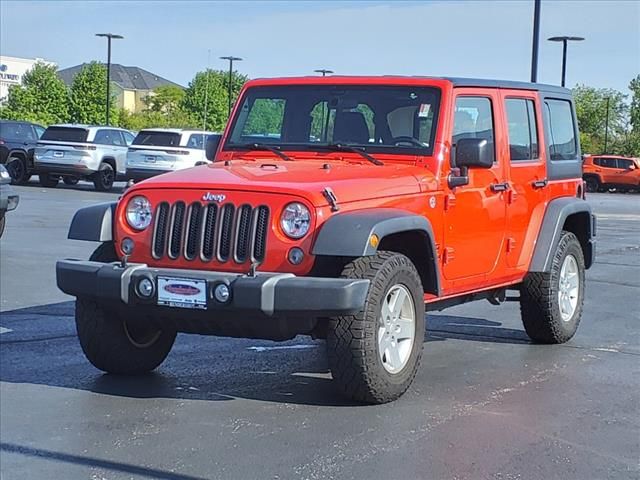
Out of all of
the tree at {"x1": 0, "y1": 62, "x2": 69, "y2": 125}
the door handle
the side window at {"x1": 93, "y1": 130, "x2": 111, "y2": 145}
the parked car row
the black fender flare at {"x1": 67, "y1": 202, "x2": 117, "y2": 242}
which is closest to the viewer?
the black fender flare at {"x1": 67, "y1": 202, "x2": 117, "y2": 242}

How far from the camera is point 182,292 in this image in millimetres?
5887

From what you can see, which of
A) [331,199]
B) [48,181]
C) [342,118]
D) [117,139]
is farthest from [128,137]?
[331,199]

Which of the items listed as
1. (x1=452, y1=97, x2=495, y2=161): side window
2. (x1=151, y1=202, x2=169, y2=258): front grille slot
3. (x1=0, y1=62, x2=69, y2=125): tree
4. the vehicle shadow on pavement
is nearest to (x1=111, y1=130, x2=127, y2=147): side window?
Result: the vehicle shadow on pavement

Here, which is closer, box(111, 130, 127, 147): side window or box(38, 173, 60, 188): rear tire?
box(111, 130, 127, 147): side window

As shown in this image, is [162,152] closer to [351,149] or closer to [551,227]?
[551,227]

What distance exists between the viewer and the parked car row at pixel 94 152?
26.0 meters

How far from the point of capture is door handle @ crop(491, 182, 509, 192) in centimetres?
746

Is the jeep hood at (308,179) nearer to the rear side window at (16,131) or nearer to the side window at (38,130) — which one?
the rear side window at (16,131)

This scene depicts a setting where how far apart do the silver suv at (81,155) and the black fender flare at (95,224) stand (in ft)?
70.2

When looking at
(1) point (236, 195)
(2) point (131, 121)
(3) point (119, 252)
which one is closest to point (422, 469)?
(1) point (236, 195)

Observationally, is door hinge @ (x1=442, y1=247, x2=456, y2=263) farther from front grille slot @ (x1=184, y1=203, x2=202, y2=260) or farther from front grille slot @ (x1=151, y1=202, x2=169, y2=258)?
front grille slot @ (x1=151, y1=202, x2=169, y2=258)

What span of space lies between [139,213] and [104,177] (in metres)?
22.2

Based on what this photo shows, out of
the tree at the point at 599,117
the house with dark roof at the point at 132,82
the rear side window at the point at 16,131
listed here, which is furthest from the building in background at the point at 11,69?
the rear side window at the point at 16,131

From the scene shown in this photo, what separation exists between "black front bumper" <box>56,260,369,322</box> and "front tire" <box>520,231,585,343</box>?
2.68 meters
